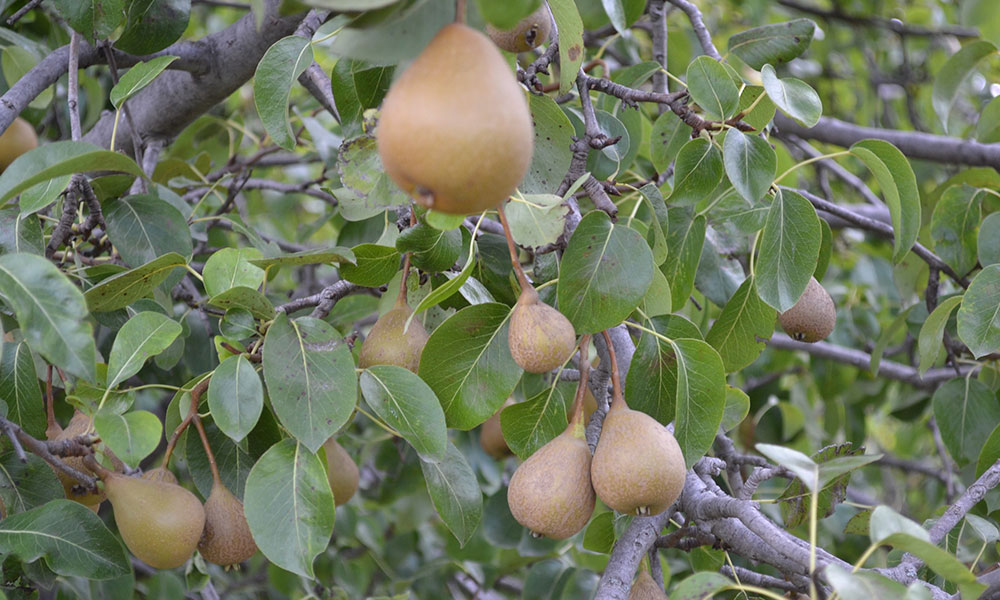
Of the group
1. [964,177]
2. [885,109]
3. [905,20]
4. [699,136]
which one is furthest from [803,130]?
[905,20]

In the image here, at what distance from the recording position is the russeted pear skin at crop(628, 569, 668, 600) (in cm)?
110

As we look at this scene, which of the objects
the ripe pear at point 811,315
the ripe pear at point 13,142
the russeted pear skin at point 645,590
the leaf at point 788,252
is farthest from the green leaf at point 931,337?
the ripe pear at point 13,142

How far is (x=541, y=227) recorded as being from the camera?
3.40 feet

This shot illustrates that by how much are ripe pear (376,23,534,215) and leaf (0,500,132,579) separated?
0.69m

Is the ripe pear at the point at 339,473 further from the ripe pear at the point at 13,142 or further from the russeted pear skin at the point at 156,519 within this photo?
the ripe pear at the point at 13,142

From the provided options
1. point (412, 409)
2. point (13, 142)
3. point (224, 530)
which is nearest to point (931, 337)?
point (412, 409)

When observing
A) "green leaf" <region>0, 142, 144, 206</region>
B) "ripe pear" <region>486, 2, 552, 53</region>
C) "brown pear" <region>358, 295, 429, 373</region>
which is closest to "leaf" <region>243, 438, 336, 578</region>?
"brown pear" <region>358, 295, 429, 373</region>

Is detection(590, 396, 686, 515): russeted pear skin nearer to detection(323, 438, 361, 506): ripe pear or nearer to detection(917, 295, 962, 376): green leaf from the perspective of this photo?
detection(323, 438, 361, 506): ripe pear

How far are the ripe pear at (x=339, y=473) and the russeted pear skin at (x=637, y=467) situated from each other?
453 millimetres

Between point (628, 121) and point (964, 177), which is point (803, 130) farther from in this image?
point (628, 121)

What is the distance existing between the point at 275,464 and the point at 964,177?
1448 millimetres

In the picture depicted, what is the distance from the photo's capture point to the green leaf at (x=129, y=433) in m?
0.96

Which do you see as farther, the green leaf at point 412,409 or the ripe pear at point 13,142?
the ripe pear at point 13,142

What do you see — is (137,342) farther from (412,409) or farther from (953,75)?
(953,75)
